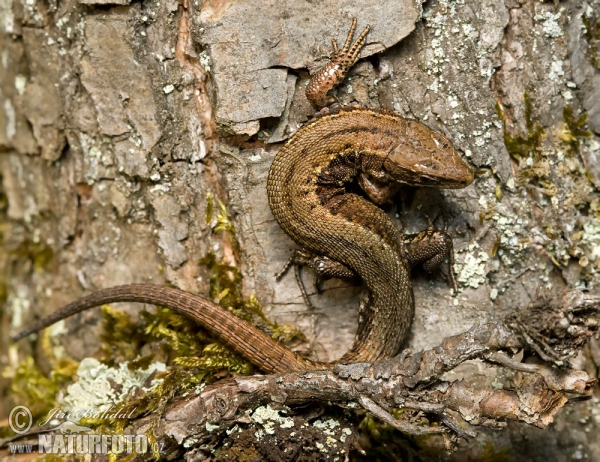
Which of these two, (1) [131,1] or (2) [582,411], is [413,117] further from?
(2) [582,411]

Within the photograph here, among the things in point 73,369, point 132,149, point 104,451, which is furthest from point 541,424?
point 73,369

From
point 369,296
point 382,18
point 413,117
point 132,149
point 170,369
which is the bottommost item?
point 170,369

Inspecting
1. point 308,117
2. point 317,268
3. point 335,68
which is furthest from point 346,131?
→ point 317,268

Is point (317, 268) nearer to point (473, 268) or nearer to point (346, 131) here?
point (346, 131)

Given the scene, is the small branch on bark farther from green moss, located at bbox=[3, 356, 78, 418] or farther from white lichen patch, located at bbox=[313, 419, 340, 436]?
green moss, located at bbox=[3, 356, 78, 418]

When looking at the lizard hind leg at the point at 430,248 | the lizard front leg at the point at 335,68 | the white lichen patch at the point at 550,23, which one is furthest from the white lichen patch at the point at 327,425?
the white lichen patch at the point at 550,23
